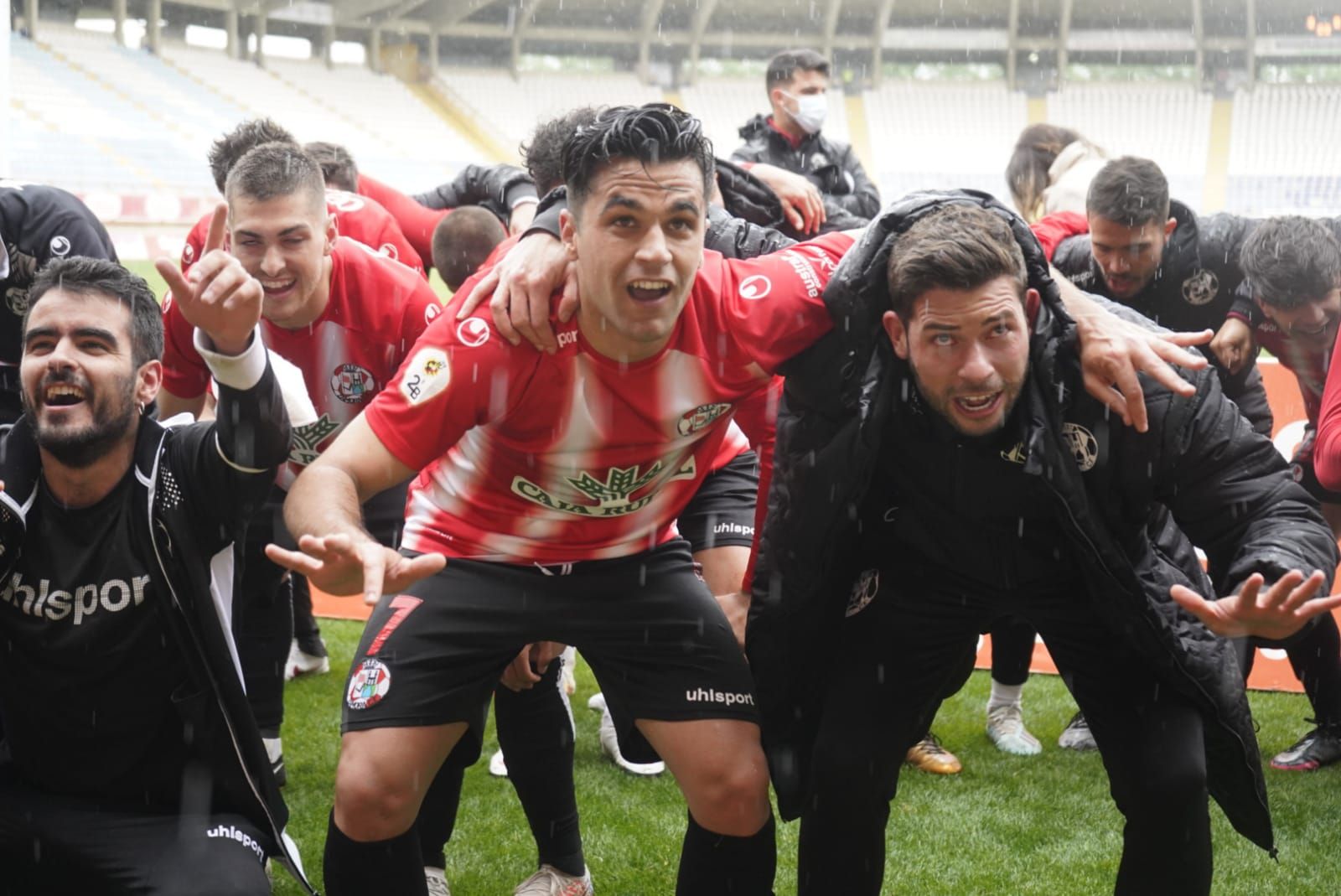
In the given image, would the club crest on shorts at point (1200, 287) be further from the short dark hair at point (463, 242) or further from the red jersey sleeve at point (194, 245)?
the red jersey sleeve at point (194, 245)

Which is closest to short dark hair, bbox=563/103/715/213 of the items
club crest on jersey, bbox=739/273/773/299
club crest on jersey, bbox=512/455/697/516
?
club crest on jersey, bbox=739/273/773/299

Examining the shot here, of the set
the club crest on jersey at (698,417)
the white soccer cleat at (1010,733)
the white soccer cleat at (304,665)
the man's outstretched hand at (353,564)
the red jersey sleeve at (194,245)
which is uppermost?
the red jersey sleeve at (194,245)

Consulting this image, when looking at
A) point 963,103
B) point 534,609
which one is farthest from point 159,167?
point 534,609

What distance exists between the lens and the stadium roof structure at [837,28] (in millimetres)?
31469

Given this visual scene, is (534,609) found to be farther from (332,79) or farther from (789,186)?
(332,79)

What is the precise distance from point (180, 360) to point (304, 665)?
2.54 m

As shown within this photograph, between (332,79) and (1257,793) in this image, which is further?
(332,79)

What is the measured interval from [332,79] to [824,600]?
30.5 metres

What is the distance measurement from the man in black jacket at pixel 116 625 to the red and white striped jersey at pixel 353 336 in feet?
3.28

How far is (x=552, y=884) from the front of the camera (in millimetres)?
3803

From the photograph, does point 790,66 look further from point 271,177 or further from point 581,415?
point 581,415

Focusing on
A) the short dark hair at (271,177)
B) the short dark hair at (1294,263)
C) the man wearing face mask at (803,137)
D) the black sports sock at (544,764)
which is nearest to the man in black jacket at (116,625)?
the black sports sock at (544,764)

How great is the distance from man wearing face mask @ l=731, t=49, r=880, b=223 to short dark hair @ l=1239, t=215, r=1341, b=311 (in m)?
2.33

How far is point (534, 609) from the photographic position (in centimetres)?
327
